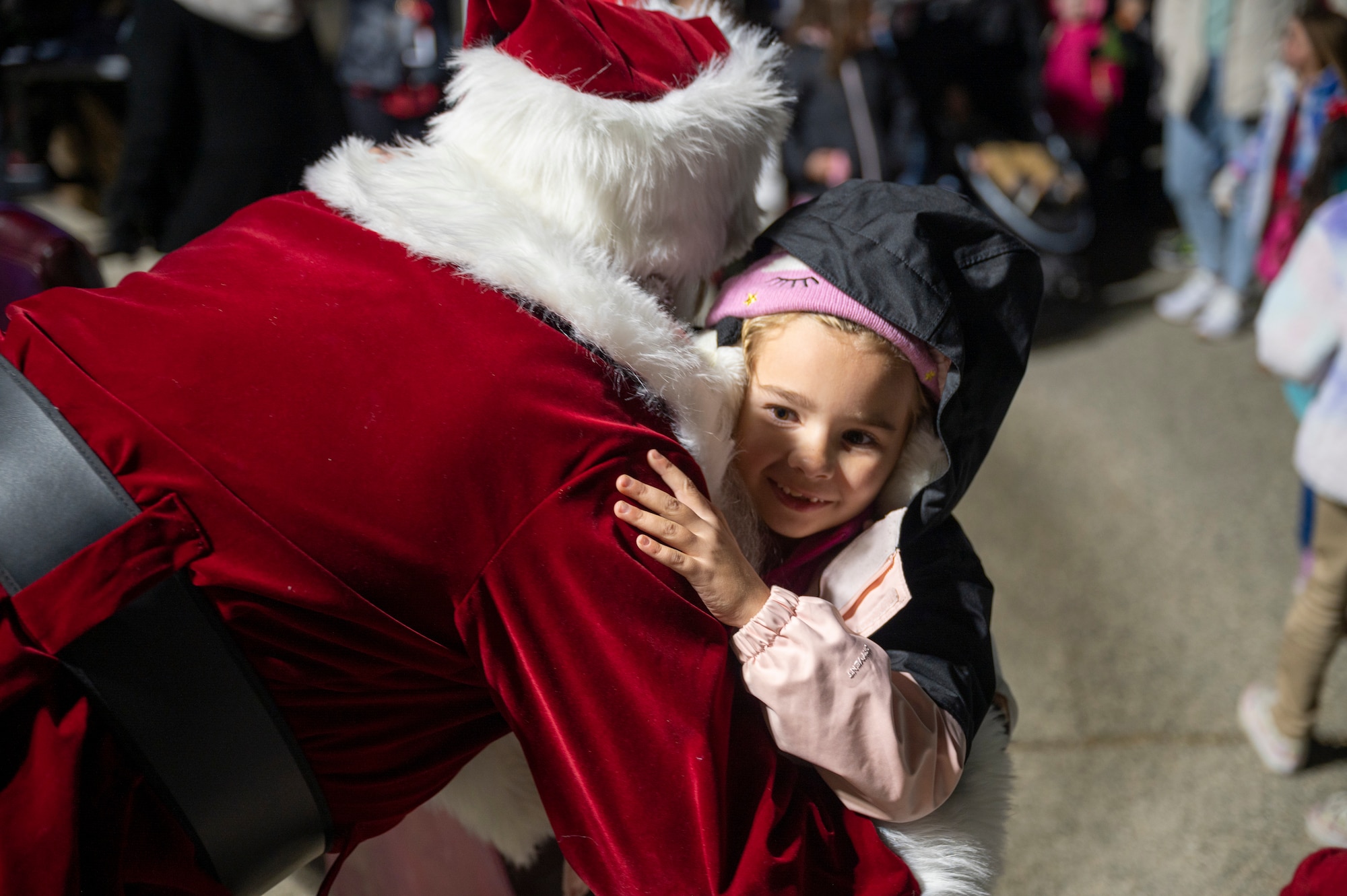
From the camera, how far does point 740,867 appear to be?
1002mm

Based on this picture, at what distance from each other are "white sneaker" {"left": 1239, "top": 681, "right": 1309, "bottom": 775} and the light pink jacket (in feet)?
5.14

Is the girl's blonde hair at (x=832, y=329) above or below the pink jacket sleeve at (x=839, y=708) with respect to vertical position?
above

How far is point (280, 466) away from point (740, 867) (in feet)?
1.97

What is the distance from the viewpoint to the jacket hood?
1281 millimetres

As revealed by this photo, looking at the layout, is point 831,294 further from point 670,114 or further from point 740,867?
point 740,867

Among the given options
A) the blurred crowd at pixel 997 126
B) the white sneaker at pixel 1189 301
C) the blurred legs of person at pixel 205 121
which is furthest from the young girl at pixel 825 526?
the white sneaker at pixel 1189 301

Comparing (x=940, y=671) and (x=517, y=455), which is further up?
(x=517, y=455)

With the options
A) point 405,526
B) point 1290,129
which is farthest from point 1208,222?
point 405,526

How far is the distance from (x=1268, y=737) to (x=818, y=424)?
1.71m

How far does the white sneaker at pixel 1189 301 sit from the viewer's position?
4.53 meters

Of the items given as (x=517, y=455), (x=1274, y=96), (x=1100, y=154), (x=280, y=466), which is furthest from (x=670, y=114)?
(x=1100, y=154)

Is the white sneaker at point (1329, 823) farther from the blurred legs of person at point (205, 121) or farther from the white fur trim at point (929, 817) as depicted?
the blurred legs of person at point (205, 121)

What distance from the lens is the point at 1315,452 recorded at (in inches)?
81.9

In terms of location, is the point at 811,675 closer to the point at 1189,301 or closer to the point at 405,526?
the point at 405,526
